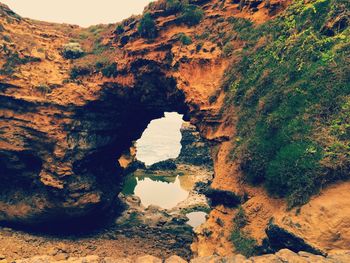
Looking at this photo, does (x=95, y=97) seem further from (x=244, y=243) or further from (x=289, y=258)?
(x=289, y=258)

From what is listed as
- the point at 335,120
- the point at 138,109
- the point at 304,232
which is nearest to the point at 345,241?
the point at 304,232

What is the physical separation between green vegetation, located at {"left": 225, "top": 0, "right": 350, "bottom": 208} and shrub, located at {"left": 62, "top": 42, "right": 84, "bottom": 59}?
16.5 meters

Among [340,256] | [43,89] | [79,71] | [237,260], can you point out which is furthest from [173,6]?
[340,256]

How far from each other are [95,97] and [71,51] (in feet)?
22.1

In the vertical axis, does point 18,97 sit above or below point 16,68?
below

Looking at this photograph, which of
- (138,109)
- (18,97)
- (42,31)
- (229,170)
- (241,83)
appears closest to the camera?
(229,170)

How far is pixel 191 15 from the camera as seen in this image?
826 inches

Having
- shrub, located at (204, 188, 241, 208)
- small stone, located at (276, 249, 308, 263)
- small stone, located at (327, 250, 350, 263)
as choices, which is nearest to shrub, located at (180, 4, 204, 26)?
shrub, located at (204, 188, 241, 208)

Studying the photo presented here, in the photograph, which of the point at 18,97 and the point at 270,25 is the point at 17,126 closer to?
the point at 18,97

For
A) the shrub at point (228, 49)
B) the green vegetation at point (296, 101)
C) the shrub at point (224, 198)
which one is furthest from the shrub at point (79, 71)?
the shrub at point (224, 198)

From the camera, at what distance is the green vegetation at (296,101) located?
30.5ft

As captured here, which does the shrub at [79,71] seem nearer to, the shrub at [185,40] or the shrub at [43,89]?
the shrub at [43,89]

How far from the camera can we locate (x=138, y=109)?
24609mm

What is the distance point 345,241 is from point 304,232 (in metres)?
1.05
